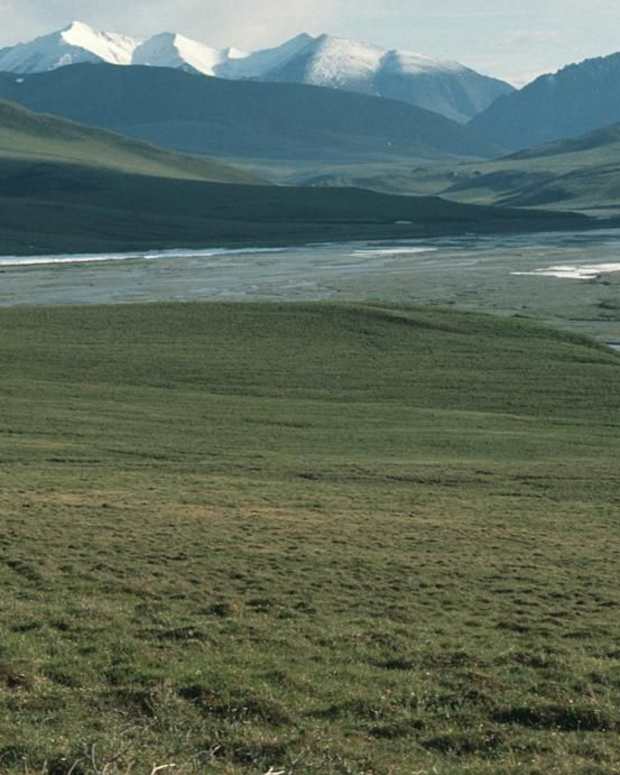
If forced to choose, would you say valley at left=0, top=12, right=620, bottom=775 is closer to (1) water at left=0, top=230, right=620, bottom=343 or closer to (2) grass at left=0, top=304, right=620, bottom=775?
(2) grass at left=0, top=304, right=620, bottom=775

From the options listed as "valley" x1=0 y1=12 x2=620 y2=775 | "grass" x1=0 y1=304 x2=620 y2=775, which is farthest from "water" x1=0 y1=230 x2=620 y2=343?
"grass" x1=0 y1=304 x2=620 y2=775

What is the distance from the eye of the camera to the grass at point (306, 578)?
610 inches

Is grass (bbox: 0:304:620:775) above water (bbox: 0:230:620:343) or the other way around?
the other way around

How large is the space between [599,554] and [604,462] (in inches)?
654

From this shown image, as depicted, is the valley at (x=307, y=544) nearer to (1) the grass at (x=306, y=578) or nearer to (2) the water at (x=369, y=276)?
(1) the grass at (x=306, y=578)

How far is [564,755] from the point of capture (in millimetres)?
15000

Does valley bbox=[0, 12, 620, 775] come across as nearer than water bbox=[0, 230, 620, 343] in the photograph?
Yes

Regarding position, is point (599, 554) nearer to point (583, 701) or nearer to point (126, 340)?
point (583, 701)

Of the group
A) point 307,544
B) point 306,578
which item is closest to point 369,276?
point 307,544

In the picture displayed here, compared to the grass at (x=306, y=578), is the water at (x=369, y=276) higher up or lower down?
higher up

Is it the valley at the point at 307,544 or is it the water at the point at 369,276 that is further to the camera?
the water at the point at 369,276

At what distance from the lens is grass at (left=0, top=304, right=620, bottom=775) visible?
15.5 meters

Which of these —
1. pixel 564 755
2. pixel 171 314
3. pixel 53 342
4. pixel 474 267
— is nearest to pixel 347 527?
pixel 564 755

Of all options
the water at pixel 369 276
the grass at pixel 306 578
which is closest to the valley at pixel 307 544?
the grass at pixel 306 578
